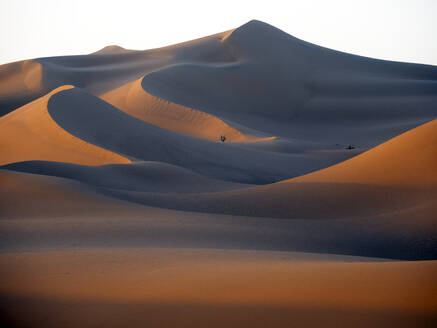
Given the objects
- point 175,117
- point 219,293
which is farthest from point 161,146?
point 219,293

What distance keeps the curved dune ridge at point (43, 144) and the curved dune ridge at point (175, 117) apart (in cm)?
1108

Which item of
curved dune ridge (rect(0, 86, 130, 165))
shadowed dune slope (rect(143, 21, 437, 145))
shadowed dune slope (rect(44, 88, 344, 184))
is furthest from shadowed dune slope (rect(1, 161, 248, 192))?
shadowed dune slope (rect(143, 21, 437, 145))

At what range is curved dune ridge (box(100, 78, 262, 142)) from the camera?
99.9 feet

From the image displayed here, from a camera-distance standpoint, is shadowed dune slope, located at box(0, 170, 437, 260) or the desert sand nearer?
the desert sand

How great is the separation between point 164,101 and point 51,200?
23982 mm

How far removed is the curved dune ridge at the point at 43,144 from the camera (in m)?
17.9

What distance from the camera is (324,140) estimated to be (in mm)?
33719

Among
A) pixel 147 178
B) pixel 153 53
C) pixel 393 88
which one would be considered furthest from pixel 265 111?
pixel 147 178

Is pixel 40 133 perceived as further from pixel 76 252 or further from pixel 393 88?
pixel 393 88

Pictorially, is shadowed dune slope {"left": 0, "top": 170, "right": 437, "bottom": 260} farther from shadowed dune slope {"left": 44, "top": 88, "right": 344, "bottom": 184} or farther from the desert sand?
shadowed dune slope {"left": 44, "top": 88, "right": 344, "bottom": 184}

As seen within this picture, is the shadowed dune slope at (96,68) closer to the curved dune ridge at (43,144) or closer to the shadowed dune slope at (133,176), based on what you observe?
the curved dune ridge at (43,144)

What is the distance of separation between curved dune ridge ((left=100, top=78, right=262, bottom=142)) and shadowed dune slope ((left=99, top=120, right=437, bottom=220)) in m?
17.7

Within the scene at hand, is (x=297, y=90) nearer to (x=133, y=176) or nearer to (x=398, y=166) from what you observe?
(x=133, y=176)

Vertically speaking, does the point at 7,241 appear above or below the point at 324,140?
above
